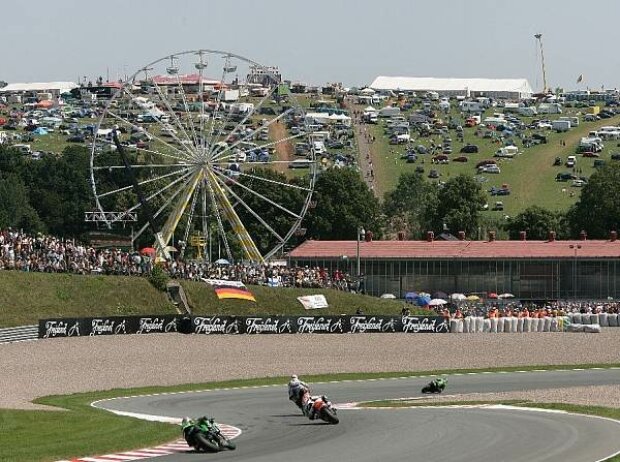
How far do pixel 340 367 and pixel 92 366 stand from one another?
1040 cm

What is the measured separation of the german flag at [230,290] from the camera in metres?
81.2

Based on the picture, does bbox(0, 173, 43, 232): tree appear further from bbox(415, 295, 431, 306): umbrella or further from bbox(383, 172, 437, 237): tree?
bbox(415, 295, 431, 306): umbrella

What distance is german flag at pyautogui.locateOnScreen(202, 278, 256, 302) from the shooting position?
266 feet

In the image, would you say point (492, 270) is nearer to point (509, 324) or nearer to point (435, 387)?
point (509, 324)

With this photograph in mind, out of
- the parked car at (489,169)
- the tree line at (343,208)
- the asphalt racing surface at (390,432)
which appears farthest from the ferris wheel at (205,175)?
the asphalt racing surface at (390,432)

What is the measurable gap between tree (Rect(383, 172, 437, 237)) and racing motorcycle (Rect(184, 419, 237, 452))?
12823cm

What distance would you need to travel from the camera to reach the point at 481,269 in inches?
4183

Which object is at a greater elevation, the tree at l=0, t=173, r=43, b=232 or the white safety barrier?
the tree at l=0, t=173, r=43, b=232

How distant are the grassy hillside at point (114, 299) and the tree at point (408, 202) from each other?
74.1 meters

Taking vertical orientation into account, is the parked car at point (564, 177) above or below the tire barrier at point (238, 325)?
above

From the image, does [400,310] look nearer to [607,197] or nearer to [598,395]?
[598,395]

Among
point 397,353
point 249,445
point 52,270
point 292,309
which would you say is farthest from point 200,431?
point 292,309

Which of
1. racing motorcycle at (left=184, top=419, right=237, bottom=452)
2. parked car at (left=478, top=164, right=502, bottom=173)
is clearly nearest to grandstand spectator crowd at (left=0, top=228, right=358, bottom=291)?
racing motorcycle at (left=184, top=419, right=237, bottom=452)

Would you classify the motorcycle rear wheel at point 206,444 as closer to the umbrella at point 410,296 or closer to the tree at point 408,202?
the umbrella at point 410,296
